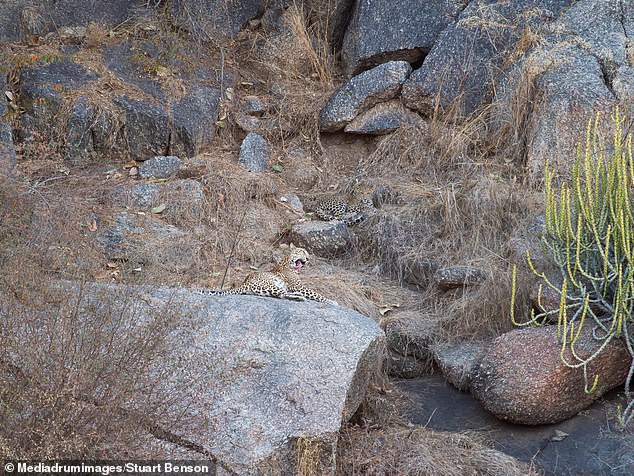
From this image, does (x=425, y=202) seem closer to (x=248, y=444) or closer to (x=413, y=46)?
(x=413, y=46)

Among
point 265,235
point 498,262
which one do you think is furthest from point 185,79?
point 498,262

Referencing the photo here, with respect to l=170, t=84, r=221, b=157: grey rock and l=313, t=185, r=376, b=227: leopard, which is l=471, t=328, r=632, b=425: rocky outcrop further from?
l=170, t=84, r=221, b=157: grey rock

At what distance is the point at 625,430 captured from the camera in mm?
4887

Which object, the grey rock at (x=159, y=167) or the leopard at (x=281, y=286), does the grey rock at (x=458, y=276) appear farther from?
the grey rock at (x=159, y=167)

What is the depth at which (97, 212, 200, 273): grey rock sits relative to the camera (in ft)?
21.7

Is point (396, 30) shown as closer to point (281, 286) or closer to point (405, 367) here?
point (281, 286)

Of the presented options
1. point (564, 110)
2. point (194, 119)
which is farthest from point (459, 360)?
point (194, 119)

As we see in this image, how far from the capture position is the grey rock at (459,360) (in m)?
5.62

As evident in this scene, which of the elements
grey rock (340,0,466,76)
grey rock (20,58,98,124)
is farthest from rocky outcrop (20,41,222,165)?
grey rock (340,0,466,76)

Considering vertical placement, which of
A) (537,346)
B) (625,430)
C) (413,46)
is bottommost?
(625,430)

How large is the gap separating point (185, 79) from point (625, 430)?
18.3 feet

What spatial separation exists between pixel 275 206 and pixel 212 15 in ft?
8.57

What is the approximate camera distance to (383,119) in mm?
8594

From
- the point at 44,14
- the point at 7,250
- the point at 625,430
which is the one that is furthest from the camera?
the point at 44,14
